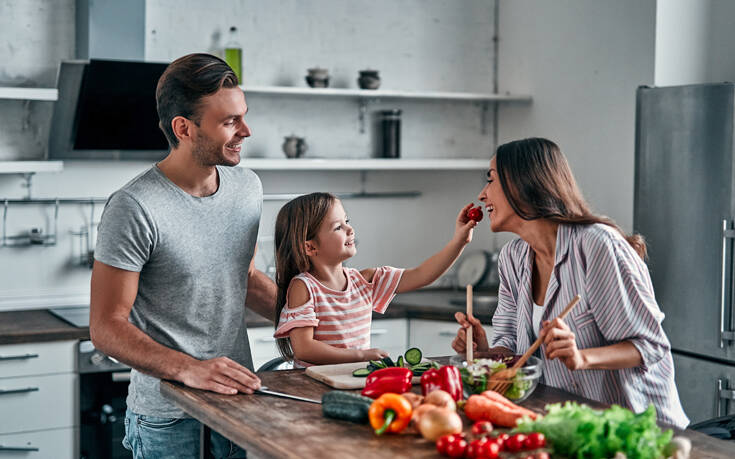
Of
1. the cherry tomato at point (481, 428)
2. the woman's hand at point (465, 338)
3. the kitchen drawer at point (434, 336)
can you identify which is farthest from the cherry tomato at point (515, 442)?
the kitchen drawer at point (434, 336)

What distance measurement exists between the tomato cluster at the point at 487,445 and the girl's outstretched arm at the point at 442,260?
946mm

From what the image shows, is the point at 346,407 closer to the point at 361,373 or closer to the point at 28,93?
the point at 361,373

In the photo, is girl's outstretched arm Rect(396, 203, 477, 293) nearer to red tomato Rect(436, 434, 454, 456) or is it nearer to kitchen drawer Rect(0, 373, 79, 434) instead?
red tomato Rect(436, 434, 454, 456)

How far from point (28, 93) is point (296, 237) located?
70.1 inches

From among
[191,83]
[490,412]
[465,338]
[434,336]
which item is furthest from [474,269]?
[490,412]

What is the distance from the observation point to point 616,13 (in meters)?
4.23

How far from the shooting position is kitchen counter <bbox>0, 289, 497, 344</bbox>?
11.6 ft

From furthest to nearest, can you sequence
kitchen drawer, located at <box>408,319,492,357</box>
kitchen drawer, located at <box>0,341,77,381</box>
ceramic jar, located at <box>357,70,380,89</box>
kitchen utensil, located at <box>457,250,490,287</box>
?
kitchen utensil, located at <box>457,250,490,287</box>, ceramic jar, located at <box>357,70,380,89</box>, kitchen drawer, located at <box>408,319,492,357</box>, kitchen drawer, located at <box>0,341,77,381</box>

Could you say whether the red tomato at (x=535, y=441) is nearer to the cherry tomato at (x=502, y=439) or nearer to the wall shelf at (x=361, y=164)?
the cherry tomato at (x=502, y=439)

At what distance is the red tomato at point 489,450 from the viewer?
1.57m

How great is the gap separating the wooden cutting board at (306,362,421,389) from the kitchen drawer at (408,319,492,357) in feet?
6.35

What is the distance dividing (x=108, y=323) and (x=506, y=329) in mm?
1029

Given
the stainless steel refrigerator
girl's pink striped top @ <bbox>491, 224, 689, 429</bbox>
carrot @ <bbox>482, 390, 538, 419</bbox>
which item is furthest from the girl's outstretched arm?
the stainless steel refrigerator

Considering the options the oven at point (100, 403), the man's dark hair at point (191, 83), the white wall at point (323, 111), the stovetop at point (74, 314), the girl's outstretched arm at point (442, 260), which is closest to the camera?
the man's dark hair at point (191, 83)
